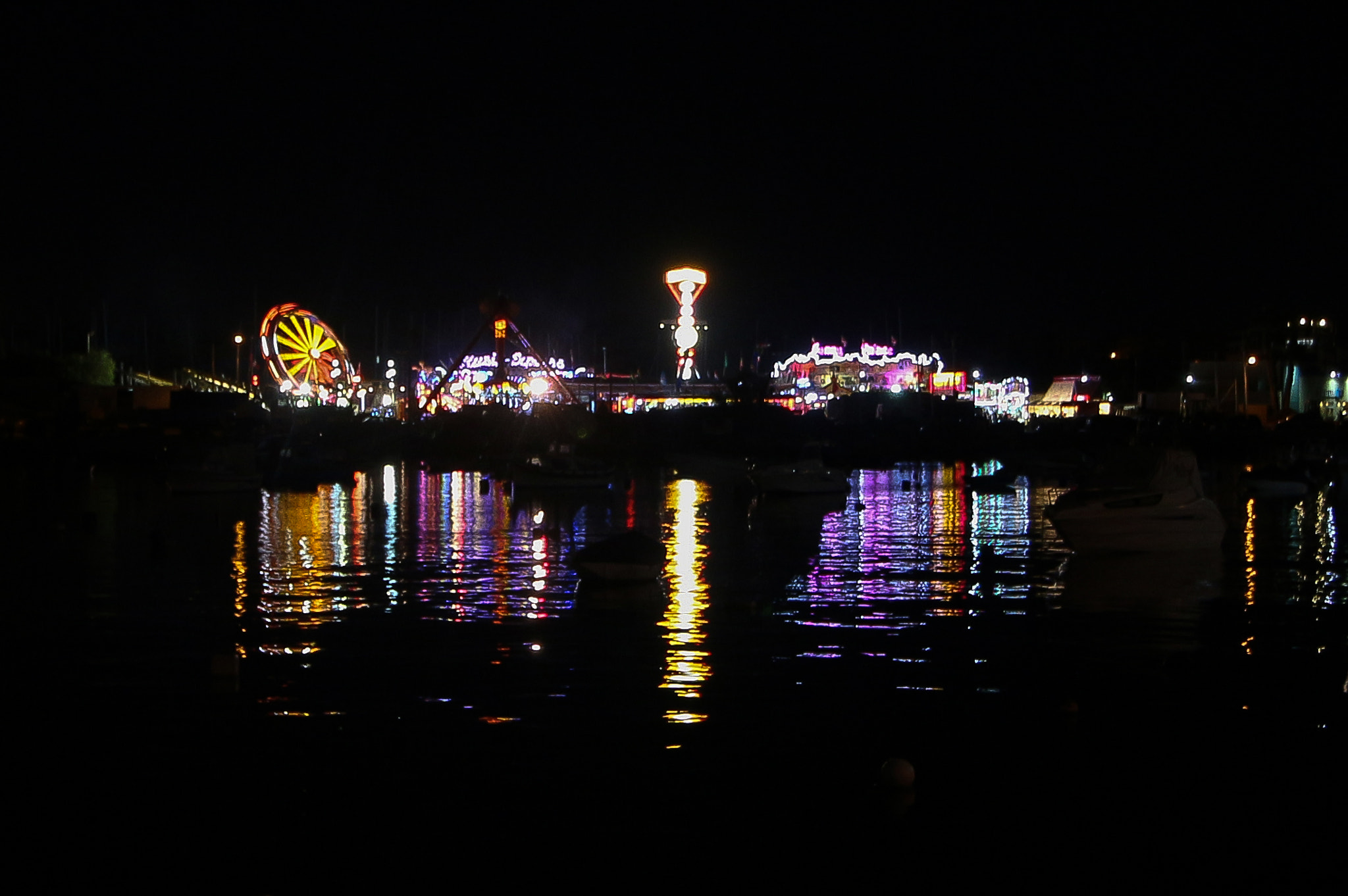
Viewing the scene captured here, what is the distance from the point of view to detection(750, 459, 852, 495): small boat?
39344 mm

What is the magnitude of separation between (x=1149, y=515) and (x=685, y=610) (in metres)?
9.97

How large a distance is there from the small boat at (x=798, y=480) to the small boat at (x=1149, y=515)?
17.0m

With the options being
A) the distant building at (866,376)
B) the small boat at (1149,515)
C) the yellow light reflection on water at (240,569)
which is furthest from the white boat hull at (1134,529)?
the distant building at (866,376)

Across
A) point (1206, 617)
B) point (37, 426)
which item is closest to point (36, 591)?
point (1206, 617)

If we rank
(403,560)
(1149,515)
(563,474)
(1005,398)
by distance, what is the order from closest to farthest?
(1149,515) → (403,560) → (563,474) → (1005,398)

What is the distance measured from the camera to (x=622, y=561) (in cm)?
1795

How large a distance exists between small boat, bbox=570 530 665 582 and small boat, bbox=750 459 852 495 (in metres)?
21.2

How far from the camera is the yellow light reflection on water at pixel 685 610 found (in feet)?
37.9

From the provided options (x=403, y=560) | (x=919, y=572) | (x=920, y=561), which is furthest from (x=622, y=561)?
(x=920, y=561)

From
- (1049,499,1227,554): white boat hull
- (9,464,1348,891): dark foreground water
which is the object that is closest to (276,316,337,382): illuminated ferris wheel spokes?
(9,464,1348,891): dark foreground water

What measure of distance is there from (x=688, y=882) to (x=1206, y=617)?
1083cm

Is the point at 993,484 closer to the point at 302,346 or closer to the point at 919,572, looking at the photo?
the point at 919,572

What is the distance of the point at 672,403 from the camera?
102 metres

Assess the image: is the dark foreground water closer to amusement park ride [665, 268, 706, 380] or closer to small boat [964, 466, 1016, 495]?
small boat [964, 466, 1016, 495]
